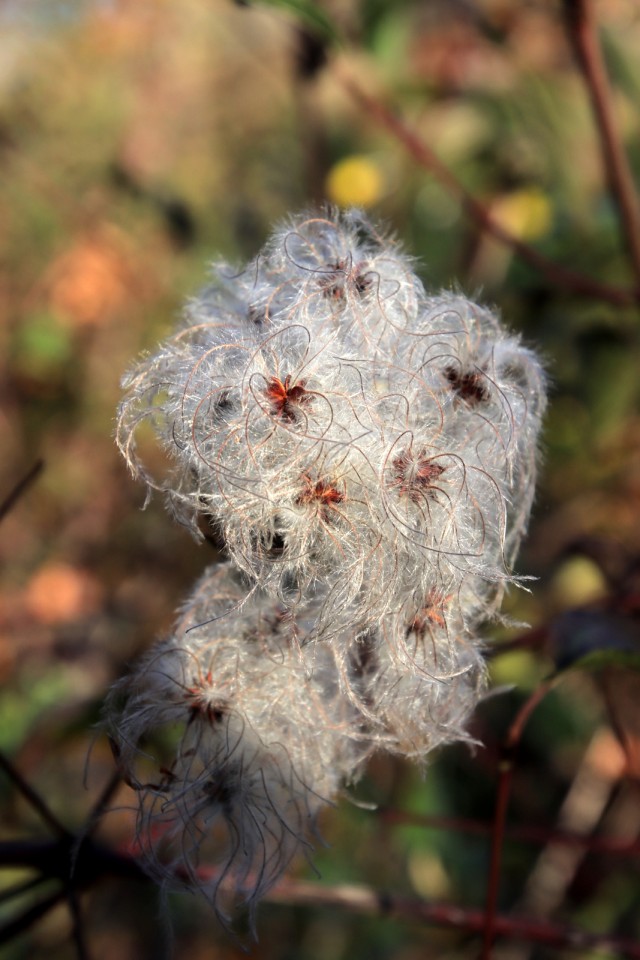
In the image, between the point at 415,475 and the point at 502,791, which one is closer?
the point at 415,475

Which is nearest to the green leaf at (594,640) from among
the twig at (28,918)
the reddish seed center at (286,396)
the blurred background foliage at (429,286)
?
the blurred background foliage at (429,286)

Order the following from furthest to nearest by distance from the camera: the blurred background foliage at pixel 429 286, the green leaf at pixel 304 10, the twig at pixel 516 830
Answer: the blurred background foliage at pixel 429 286, the twig at pixel 516 830, the green leaf at pixel 304 10

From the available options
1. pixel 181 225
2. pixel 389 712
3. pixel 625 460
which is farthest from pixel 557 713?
pixel 181 225

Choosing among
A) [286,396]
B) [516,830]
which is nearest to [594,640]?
[286,396]

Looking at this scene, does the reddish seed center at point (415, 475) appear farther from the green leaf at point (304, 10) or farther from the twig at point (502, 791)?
the green leaf at point (304, 10)

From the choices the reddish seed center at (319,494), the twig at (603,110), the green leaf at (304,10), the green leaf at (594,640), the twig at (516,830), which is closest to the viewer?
the reddish seed center at (319,494)

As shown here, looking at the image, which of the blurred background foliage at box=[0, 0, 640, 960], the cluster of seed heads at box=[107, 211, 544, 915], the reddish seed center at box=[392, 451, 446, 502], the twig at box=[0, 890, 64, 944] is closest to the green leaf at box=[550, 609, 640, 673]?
the blurred background foliage at box=[0, 0, 640, 960]

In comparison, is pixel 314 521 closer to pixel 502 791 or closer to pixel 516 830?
pixel 502 791

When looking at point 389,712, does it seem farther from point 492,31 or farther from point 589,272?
point 492,31
